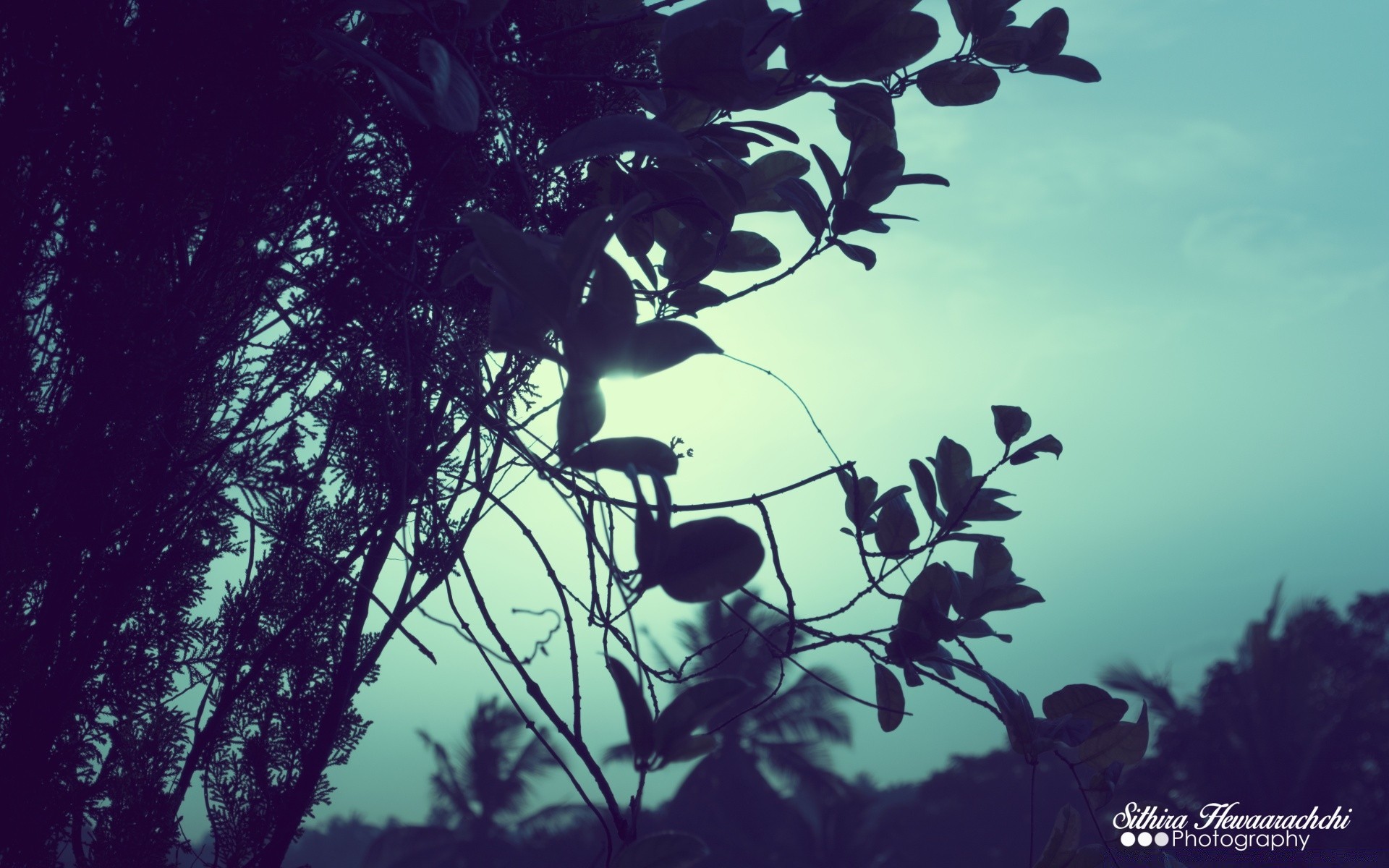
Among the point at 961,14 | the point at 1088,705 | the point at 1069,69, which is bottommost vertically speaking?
the point at 1088,705

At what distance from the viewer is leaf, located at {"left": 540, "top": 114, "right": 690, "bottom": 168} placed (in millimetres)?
669

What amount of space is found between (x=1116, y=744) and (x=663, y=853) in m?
0.61

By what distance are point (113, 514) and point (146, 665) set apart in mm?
340

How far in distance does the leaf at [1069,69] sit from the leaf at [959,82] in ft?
0.17

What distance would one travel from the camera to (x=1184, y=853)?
11523 mm

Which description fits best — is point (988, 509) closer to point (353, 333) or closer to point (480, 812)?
point (353, 333)

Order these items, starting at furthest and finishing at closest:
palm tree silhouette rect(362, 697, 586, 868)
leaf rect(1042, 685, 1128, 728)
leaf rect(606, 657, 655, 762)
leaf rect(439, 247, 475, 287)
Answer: palm tree silhouette rect(362, 697, 586, 868) < leaf rect(1042, 685, 1128, 728) < leaf rect(439, 247, 475, 287) < leaf rect(606, 657, 655, 762)

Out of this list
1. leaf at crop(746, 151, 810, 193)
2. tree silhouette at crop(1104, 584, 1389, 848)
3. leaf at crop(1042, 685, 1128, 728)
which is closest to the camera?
leaf at crop(1042, 685, 1128, 728)

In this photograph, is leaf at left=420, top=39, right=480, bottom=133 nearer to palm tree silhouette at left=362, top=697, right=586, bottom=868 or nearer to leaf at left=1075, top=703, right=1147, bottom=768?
leaf at left=1075, top=703, right=1147, bottom=768

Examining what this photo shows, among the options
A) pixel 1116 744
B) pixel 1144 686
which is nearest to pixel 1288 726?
pixel 1144 686

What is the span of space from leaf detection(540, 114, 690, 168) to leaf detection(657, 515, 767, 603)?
317 millimetres

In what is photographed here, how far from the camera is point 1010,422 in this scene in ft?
3.34

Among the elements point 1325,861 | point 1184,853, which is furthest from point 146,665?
point 1325,861

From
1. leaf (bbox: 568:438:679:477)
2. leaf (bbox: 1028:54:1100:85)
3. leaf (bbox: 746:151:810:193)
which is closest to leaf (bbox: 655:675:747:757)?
leaf (bbox: 568:438:679:477)
